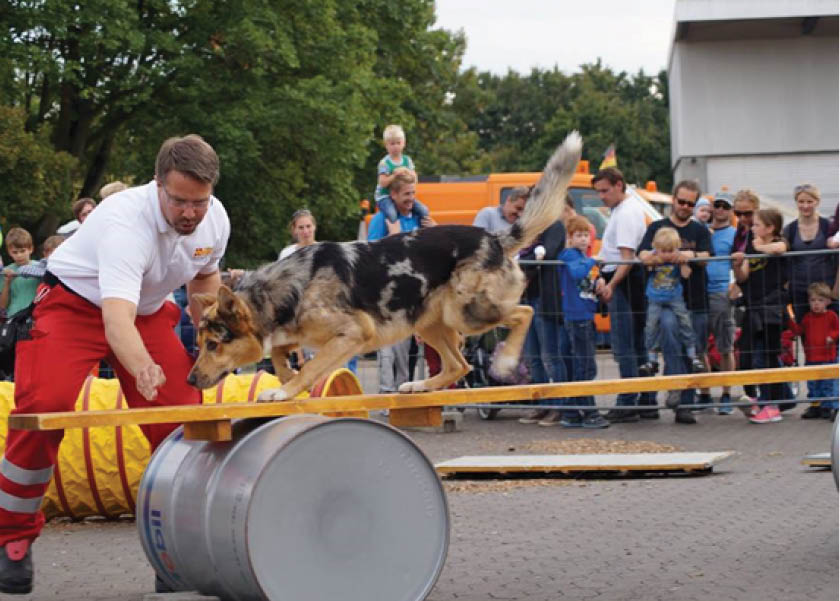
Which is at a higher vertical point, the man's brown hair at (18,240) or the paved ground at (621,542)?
the man's brown hair at (18,240)

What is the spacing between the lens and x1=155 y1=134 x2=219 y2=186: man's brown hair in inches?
232

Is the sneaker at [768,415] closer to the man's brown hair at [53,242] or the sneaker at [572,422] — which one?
the sneaker at [572,422]

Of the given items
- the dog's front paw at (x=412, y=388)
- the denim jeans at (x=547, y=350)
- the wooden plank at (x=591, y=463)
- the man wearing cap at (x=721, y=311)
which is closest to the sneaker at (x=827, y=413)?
the man wearing cap at (x=721, y=311)

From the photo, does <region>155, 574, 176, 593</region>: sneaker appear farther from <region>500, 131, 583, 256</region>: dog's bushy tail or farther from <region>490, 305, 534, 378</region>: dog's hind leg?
<region>500, 131, 583, 256</region>: dog's bushy tail

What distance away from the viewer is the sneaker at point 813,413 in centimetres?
1313

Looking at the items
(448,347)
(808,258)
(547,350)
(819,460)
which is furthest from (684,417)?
(448,347)

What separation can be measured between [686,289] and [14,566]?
27.5 feet

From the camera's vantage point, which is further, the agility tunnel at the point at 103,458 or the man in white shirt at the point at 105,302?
the agility tunnel at the point at 103,458

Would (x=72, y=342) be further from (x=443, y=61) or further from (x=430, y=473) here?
(x=443, y=61)

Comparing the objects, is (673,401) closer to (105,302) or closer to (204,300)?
(204,300)

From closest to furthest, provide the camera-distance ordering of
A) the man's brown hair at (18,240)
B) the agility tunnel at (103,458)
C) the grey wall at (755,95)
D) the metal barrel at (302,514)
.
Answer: the metal barrel at (302,514)
the agility tunnel at (103,458)
the man's brown hair at (18,240)
the grey wall at (755,95)

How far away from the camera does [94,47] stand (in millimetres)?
30172

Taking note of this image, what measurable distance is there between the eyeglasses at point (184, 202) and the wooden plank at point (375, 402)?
2.96ft

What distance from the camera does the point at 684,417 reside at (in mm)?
13234
